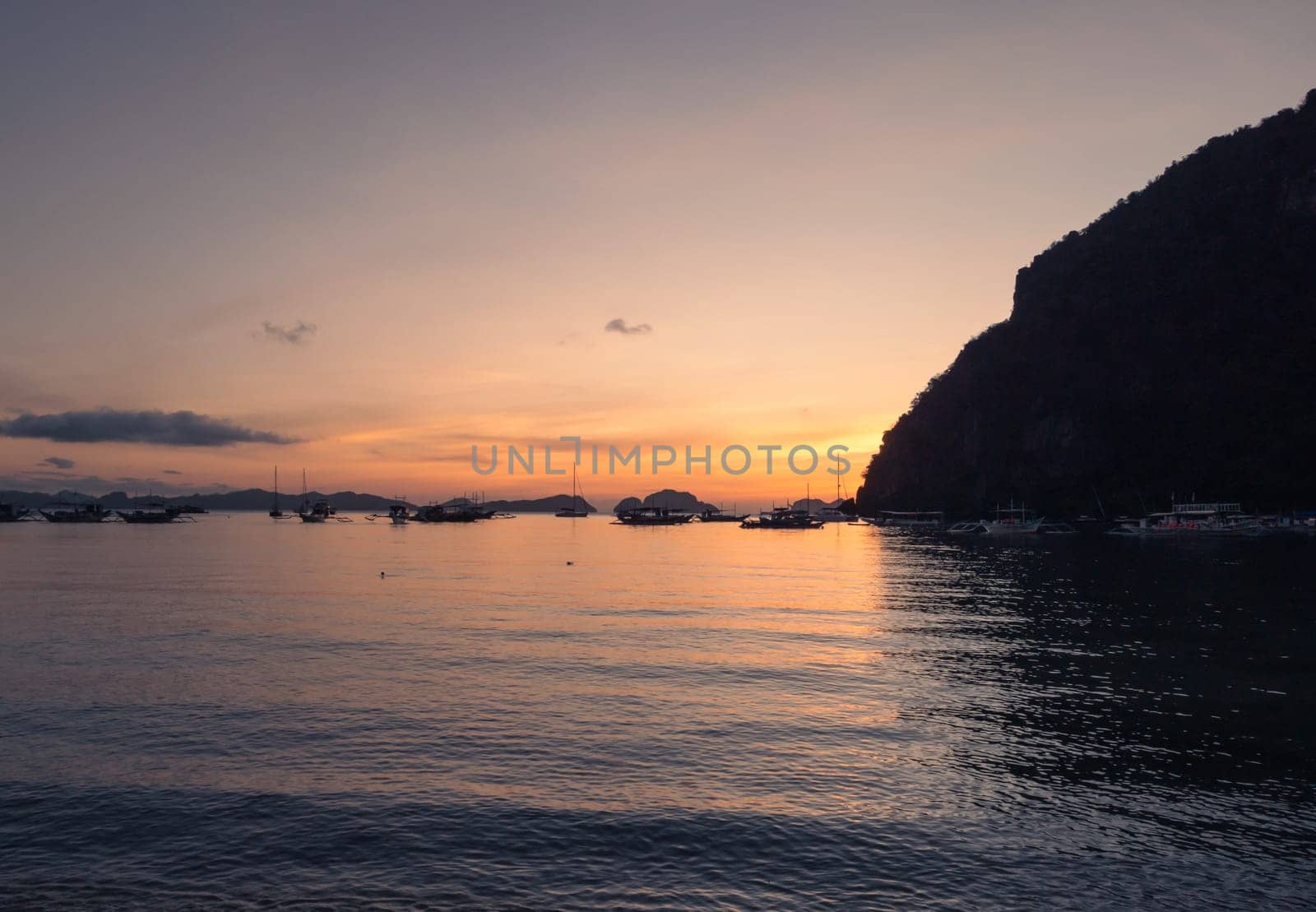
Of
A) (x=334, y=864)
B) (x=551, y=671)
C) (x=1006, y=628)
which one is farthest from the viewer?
(x=1006, y=628)

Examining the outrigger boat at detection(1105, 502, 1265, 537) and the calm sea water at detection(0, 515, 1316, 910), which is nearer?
the calm sea water at detection(0, 515, 1316, 910)

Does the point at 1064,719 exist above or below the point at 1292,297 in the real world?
below

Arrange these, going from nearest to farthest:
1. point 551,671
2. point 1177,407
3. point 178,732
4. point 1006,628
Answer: point 178,732
point 551,671
point 1006,628
point 1177,407

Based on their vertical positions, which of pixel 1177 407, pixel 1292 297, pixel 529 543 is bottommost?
pixel 529 543

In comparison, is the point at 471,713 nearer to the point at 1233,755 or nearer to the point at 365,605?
the point at 1233,755

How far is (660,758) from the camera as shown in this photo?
988 inches

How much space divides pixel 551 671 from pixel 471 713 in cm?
831

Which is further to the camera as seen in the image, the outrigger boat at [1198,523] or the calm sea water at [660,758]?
the outrigger boat at [1198,523]

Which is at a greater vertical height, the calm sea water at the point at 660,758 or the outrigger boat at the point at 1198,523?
the outrigger boat at the point at 1198,523

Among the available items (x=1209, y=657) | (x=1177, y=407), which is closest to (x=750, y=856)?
(x=1209, y=657)

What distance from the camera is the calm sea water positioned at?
17.4 metres

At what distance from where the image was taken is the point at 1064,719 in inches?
1174

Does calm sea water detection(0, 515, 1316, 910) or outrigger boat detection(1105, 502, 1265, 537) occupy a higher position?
outrigger boat detection(1105, 502, 1265, 537)

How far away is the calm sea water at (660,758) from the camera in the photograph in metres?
17.4
